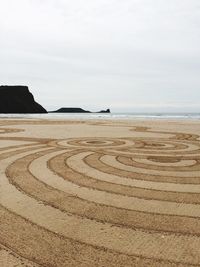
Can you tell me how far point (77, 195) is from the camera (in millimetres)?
8742

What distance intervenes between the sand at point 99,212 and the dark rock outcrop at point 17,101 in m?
170

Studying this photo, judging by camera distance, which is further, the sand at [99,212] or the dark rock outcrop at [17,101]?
the dark rock outcrop at [17,101]

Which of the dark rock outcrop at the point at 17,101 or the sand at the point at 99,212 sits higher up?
the dark rock outcrop at the point at 17,101

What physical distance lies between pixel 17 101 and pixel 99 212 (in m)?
179

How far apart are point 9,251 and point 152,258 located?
7.39ft

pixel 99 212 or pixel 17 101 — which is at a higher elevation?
pixel 17 101

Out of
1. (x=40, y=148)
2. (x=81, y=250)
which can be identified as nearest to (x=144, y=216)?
(x=81, y=250)

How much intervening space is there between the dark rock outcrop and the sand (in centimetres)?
17030

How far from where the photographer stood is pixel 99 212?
7.55 metres

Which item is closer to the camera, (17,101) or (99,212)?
(99,212)

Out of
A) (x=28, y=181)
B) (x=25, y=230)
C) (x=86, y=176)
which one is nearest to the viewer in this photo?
(x=25, y=230)

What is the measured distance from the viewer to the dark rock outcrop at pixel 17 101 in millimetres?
179625

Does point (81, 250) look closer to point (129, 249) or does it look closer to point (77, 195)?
point (129, 249)

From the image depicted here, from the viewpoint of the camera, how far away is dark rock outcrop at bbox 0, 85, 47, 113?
7072 inches
